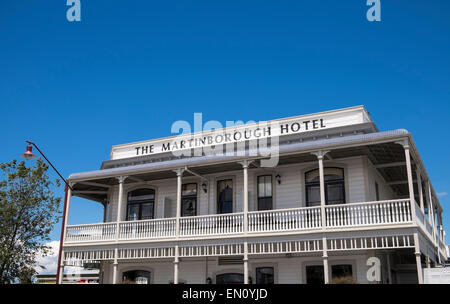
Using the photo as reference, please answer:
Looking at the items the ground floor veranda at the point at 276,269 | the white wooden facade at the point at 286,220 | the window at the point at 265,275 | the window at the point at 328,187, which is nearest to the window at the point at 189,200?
the white wooden facade at the point at 286,220

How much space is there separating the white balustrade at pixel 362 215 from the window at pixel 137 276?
920cm

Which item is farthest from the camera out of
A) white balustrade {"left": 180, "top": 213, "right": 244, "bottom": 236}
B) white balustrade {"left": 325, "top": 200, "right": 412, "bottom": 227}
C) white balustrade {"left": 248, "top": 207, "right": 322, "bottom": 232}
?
white balustrade {"left": 180, "top": 213, "right": 244, "bottom": 236}

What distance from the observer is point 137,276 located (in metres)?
21.4

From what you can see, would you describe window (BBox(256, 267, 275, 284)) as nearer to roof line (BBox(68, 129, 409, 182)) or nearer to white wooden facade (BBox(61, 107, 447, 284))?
white wooden facade (BBox(61, 107, 447, 284))

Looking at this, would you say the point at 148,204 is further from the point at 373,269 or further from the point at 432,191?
the point at 432,191

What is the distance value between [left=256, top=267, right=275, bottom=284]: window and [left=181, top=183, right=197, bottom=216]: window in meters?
4.16

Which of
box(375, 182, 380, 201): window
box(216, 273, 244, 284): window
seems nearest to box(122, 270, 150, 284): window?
box(216, 273, 244, 284): window

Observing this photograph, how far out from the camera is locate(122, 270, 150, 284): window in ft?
69.3

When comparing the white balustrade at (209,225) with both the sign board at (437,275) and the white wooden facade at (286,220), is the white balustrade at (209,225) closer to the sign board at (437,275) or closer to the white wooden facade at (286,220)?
the white wooden facade at (286,220)

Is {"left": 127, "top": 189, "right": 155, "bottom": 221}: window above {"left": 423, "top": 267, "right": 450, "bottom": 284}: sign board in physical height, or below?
above

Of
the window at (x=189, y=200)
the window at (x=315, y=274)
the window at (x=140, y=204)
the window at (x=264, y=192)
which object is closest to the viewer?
the window at (x=315, y=274)

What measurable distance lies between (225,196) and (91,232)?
6.22 metres

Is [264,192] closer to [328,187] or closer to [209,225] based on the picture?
[328,187]

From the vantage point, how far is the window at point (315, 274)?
17594 mm
